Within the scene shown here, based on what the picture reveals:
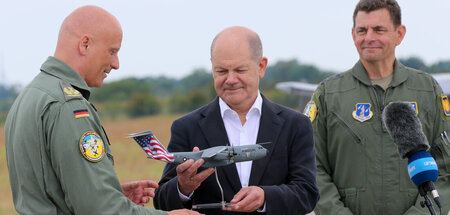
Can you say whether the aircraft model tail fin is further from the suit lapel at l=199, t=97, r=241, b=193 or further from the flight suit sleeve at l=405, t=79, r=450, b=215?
the flight suit sleeve at l=405, t=79, r=450, b=215

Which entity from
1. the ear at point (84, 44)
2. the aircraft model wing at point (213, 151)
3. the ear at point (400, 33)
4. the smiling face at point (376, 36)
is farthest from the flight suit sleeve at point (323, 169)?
the ear at point (84, 44)

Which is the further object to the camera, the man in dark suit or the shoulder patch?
the man in dark suit

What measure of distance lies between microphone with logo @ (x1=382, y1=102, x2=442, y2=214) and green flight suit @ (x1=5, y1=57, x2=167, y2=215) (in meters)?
1.86

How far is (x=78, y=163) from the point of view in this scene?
10.1 ft

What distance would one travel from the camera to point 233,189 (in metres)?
3.85

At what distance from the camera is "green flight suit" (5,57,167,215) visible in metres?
3.07

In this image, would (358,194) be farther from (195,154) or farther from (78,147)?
(78,147)

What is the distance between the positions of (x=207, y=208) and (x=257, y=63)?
3.57ft

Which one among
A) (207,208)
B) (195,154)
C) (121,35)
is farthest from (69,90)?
(207,208)

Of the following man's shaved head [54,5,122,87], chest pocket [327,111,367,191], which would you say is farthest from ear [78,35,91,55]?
chest pocket [327,111,367,191]

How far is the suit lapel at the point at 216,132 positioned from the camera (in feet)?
12.7

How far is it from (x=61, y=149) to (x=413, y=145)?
2.31 m

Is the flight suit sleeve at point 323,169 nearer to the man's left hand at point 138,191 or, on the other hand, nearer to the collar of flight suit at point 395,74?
the collar of flight suit at point 395,74

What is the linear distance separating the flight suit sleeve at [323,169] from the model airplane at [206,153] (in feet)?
4.74
